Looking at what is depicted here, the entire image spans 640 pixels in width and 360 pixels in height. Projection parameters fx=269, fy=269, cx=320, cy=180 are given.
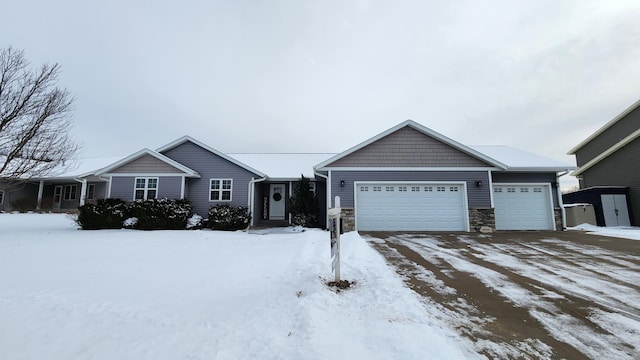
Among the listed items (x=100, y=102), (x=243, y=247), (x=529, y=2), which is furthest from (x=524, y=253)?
(x=100, y=102)

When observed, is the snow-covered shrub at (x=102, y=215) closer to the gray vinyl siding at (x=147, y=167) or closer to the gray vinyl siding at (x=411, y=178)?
the gray vinyl siding at (x=147, y=167)

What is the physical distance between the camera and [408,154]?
1262cm

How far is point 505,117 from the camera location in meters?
17.5

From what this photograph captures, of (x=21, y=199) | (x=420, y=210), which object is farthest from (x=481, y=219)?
(x=21, y=199)

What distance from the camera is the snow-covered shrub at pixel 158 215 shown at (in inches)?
480

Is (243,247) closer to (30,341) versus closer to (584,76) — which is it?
(30,341)

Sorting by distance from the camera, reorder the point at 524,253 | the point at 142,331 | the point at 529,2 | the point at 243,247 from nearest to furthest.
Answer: the point at 142,331
the point at 524,253
the point at 243,247
the point at 529,2

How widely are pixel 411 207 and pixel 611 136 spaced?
61.4 ft

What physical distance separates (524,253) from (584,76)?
11572 mm

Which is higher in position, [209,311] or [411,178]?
[411,178]

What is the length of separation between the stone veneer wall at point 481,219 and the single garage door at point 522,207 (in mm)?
1225

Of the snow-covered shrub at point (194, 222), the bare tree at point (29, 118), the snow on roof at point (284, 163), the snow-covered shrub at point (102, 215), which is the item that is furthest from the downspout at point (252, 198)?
the bare tree at point (29, 118)

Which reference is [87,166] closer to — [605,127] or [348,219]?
[348,219]

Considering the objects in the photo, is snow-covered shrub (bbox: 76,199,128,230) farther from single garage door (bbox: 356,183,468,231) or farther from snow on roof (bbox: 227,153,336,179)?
single garage door (bbox: 356,183,468,231)
